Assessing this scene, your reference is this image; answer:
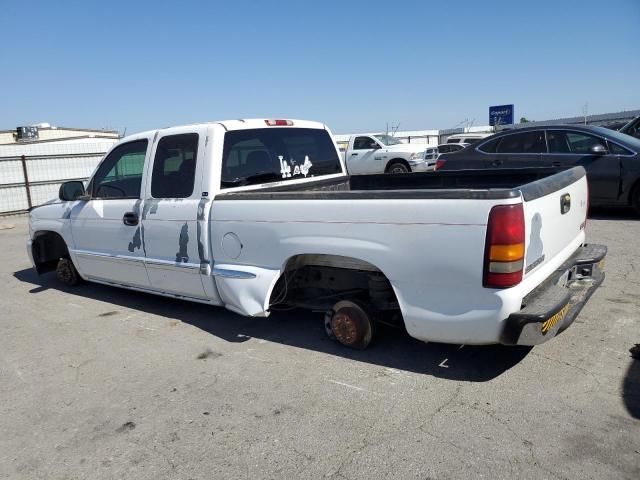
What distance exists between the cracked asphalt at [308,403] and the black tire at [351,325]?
115 millimetres

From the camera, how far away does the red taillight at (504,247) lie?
9.64ft

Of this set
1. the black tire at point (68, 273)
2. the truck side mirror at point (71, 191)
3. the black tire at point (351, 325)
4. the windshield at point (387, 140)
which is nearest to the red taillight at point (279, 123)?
the black tire at point (351, 325)

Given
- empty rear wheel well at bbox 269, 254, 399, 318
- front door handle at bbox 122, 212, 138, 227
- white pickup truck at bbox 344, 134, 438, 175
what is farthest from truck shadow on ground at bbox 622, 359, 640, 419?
white pickup truck at bbox 344, 134, 438, 175

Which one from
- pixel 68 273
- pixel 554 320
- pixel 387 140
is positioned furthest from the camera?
pixel 387 140

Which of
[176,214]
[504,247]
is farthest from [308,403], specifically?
[176,214]

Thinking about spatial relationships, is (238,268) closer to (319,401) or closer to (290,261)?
(290,261)

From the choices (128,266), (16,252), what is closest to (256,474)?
(128,266)

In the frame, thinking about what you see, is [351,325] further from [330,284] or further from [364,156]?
[364,156]

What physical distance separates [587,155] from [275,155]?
622 centimetres

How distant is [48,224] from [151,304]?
173cm

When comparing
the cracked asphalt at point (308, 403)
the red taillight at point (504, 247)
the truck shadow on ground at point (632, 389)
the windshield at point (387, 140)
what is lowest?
the cracked asphalt at point (308, 403)

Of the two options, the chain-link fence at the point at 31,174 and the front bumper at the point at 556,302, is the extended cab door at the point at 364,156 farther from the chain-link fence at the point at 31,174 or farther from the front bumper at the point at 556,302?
the front bumper at the point at 556,302

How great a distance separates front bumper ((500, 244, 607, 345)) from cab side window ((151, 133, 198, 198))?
9.42 ft

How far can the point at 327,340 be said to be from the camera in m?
4.32
